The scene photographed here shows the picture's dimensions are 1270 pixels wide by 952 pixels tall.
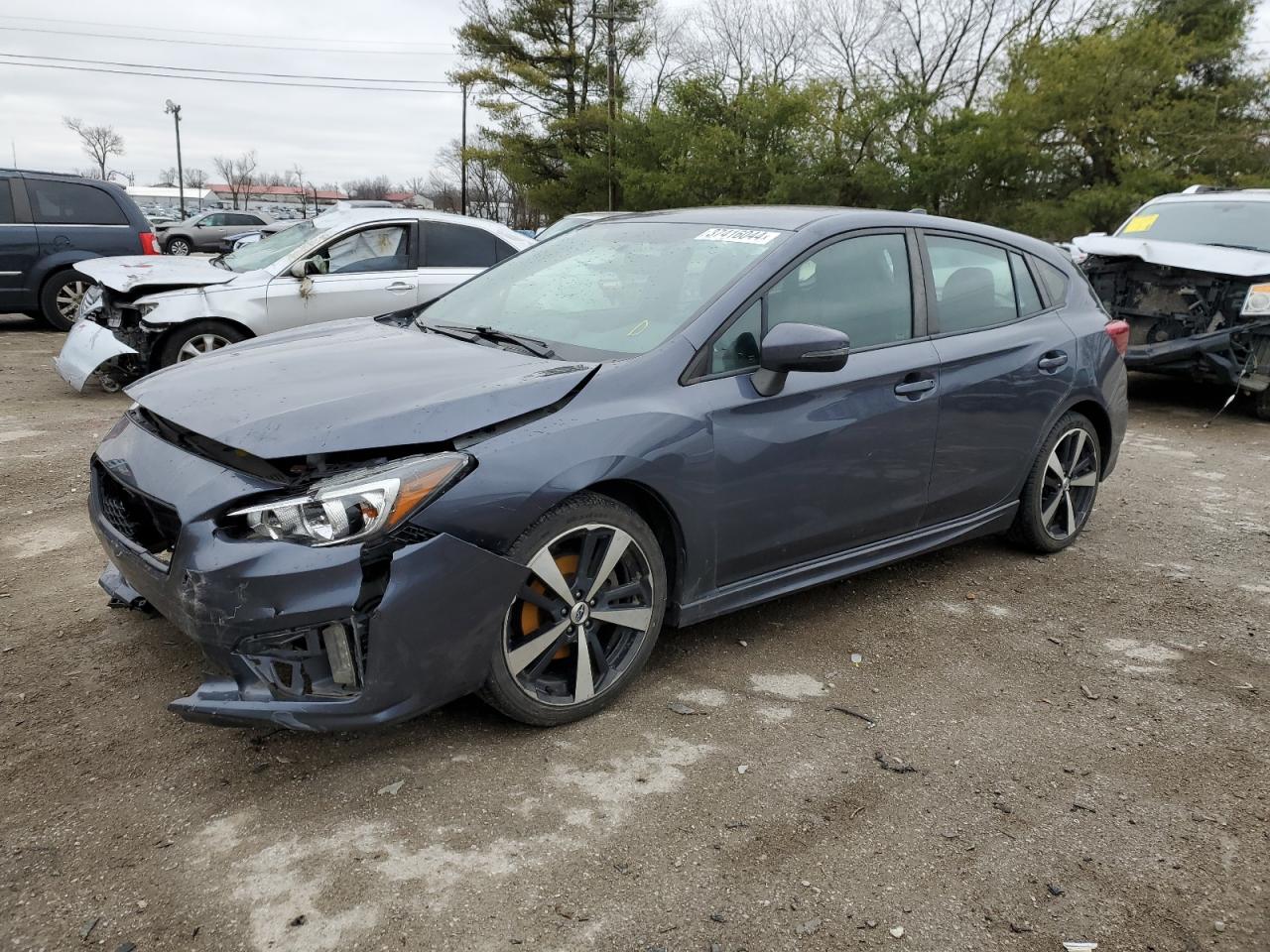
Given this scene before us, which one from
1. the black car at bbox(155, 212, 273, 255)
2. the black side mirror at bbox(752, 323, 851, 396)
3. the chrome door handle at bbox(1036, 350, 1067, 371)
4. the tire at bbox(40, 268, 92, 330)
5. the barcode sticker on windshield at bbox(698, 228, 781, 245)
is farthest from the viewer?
the black car at bbox(155, 212, 273, 255)

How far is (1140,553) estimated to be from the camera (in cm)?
495

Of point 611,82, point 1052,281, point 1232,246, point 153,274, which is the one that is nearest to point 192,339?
point 153,274

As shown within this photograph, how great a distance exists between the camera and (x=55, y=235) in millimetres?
11016

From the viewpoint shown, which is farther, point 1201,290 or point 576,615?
point 1201,290

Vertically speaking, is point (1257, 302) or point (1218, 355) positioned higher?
point (1257, 302)

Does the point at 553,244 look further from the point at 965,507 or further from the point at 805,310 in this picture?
the point at 965,507

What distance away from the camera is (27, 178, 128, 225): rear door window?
10966mm

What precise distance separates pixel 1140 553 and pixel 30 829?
4848mm

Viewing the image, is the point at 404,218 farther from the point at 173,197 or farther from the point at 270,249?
the point at 173,197

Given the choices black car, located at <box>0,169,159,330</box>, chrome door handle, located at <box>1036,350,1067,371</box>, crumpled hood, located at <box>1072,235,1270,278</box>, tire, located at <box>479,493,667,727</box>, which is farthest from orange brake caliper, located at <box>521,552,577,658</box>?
black car, located at <box>0,169,159,330</box>

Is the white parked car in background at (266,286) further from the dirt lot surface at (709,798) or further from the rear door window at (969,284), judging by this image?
the rear door window at (969,284)

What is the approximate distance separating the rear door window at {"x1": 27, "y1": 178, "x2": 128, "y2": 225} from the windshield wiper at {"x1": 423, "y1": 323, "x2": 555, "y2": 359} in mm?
Answer: 9557

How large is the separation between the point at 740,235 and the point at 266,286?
5412mm

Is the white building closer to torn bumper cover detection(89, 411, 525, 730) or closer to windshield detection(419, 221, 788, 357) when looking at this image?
windshield detection(419, 221, 788, 357)
